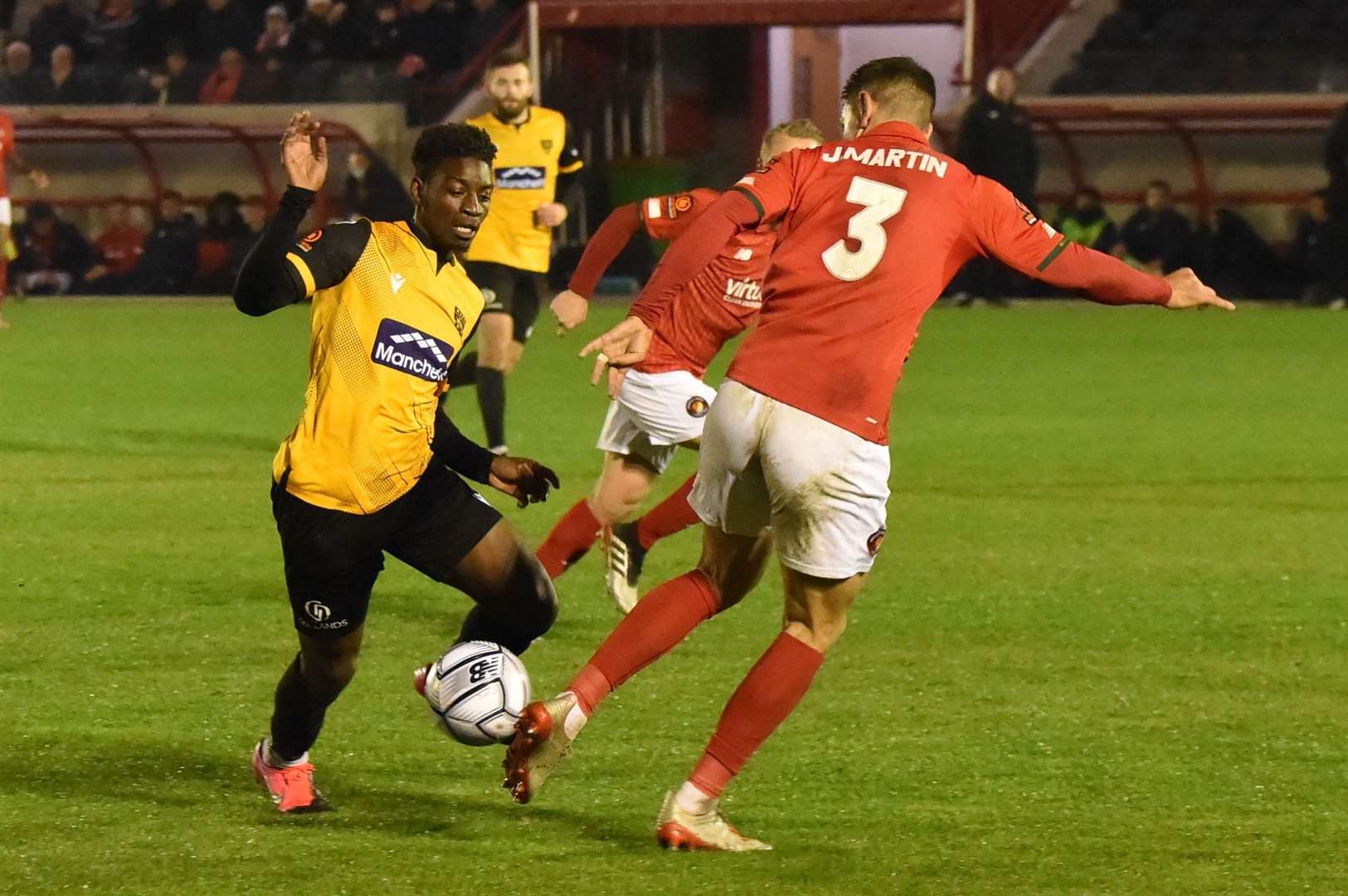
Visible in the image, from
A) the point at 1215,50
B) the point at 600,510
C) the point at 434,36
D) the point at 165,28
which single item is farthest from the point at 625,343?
the point at 165,28

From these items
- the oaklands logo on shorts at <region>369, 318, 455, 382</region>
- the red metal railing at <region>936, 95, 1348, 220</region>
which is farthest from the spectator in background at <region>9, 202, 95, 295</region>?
the oaklands logo on shorts at <region>369, 318, 455, 382</region>

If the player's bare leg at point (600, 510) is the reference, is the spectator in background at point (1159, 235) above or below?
→ below

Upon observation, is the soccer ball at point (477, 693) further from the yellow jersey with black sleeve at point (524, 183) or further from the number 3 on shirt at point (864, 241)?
the yellow jersey with black sleeve at point (524, 183)

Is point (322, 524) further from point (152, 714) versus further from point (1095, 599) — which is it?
point (1095, 599)

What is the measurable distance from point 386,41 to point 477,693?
2179cm

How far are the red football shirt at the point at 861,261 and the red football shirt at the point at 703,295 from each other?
7.68ft

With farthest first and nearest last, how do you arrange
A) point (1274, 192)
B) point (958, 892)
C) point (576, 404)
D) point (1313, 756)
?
1. point (1274, 192)
2. point (576, 404)
3. point (1313, 756)
4. point (958, 892)

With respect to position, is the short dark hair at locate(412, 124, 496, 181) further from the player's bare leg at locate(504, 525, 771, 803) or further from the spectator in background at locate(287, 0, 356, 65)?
the spectator in background at locate(287, 0, 356, 65)

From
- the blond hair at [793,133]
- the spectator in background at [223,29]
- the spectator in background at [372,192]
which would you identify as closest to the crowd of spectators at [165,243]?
the spectator in background at [372,192]

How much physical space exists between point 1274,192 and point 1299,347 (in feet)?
18.4

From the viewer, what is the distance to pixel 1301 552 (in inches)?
368

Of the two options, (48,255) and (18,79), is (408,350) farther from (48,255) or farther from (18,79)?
(18,79)

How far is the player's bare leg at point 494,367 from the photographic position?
37.5ft

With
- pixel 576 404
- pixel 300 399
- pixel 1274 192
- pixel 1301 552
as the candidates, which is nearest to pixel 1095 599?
pixel 1301 552
